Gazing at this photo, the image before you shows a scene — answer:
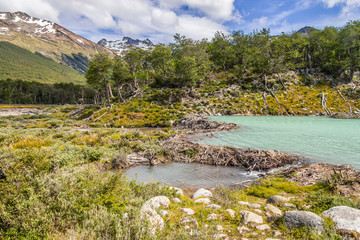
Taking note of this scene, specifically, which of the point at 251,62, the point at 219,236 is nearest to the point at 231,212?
the point at 219,236

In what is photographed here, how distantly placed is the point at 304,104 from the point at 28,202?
59.7 metres

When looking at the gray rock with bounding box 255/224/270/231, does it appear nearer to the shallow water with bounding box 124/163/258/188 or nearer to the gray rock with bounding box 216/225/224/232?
the gray rock with bounding box 216/225/224/232

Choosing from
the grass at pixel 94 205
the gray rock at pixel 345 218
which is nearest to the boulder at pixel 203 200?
the grass at pixel 94 205

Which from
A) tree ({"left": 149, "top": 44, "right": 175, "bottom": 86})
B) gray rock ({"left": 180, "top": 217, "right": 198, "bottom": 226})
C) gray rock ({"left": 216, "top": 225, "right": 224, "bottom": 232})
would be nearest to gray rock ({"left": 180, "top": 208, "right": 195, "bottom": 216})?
gray rock ({"left": 180, "top": 217, "right": 198, "bottom": 226})

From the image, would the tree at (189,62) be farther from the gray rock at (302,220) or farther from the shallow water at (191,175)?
the gray rock at (302,220)

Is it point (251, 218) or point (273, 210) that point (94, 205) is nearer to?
point (251, 218)

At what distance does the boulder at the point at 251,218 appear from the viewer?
548 centimetres

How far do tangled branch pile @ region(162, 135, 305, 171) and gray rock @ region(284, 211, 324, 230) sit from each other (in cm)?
670

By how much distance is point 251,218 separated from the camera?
562cm

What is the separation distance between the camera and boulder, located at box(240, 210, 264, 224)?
5.48 m

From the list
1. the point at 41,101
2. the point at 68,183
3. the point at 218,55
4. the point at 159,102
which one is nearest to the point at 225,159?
the point at 68,183

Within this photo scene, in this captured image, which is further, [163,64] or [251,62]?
[251,62]

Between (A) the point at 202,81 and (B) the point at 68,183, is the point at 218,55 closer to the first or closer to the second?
(A) the point at 202,81

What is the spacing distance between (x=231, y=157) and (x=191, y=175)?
374 centimetres
